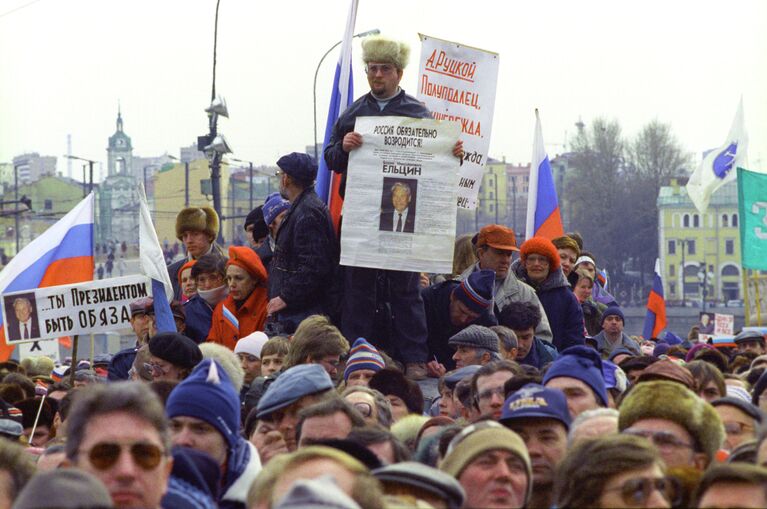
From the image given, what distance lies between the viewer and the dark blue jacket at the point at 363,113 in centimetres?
1094

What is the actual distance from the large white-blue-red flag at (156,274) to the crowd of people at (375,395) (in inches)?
9.8

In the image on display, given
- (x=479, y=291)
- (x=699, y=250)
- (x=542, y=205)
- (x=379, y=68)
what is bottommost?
(x=479, y=291)

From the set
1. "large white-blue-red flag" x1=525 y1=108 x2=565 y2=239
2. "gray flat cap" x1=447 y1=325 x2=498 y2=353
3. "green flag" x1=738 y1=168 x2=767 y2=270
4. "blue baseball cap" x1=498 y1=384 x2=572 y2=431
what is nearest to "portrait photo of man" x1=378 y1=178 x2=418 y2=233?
"gray flat cap" x1=447 y1=325 x2=498 y2=353

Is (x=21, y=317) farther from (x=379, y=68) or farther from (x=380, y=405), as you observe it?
(x=380, y=405)

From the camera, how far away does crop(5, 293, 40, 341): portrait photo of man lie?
12.1 m

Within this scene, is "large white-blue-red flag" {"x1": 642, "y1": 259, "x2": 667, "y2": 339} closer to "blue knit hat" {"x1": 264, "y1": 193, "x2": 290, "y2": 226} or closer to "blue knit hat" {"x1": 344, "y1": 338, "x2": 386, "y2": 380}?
"blue knit hat" {"x1": 264, "y1": 193, "x2": 290, "y2": 226}

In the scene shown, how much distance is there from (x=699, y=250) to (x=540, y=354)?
5297 inches

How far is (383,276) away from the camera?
37.0 ft

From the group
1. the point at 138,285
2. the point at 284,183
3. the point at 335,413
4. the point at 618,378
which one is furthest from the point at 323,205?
the point at 335,413

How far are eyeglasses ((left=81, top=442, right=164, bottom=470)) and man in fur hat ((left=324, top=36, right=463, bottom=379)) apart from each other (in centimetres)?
590

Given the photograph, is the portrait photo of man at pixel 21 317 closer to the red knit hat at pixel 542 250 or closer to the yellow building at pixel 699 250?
the red knit hat at pixel 542 250

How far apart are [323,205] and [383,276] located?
632 millimetres

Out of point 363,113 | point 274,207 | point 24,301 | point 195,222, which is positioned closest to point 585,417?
point 363,113

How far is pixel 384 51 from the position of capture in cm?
1066
